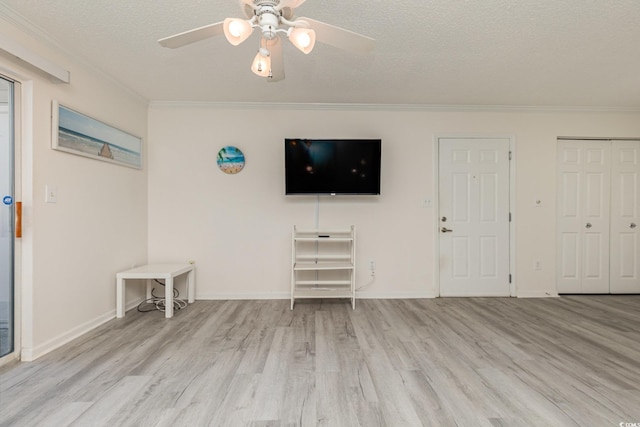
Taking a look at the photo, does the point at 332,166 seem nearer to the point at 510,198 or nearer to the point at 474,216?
the point at 474,216

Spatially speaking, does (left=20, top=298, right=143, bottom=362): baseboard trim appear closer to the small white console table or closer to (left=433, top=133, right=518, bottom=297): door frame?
the small white console table

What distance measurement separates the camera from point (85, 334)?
2.47 meters

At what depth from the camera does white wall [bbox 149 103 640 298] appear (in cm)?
350

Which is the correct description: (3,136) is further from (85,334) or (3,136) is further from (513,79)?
(513,79)

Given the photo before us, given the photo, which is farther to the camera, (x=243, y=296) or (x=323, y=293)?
(x=243, y=296)

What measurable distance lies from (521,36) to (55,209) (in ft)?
12.2

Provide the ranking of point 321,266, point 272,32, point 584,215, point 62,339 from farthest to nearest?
1. point 584,215
2. point 321,266
3. point 62,339
4. point 272,32

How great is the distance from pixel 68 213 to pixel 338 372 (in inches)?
96.1

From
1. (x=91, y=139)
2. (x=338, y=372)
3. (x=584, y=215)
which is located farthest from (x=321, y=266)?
(x=584, y=215)

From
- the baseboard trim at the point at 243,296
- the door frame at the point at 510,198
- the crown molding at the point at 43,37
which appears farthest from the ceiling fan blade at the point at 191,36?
the door frame at the point at 510,198

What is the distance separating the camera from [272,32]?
1.47m

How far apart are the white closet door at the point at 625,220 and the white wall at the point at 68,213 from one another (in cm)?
580

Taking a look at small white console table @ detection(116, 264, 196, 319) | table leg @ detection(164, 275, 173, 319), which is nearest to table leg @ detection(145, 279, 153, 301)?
small white console table @ detection(116, 264, 196, 319)

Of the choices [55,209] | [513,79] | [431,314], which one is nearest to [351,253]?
[431,314]
